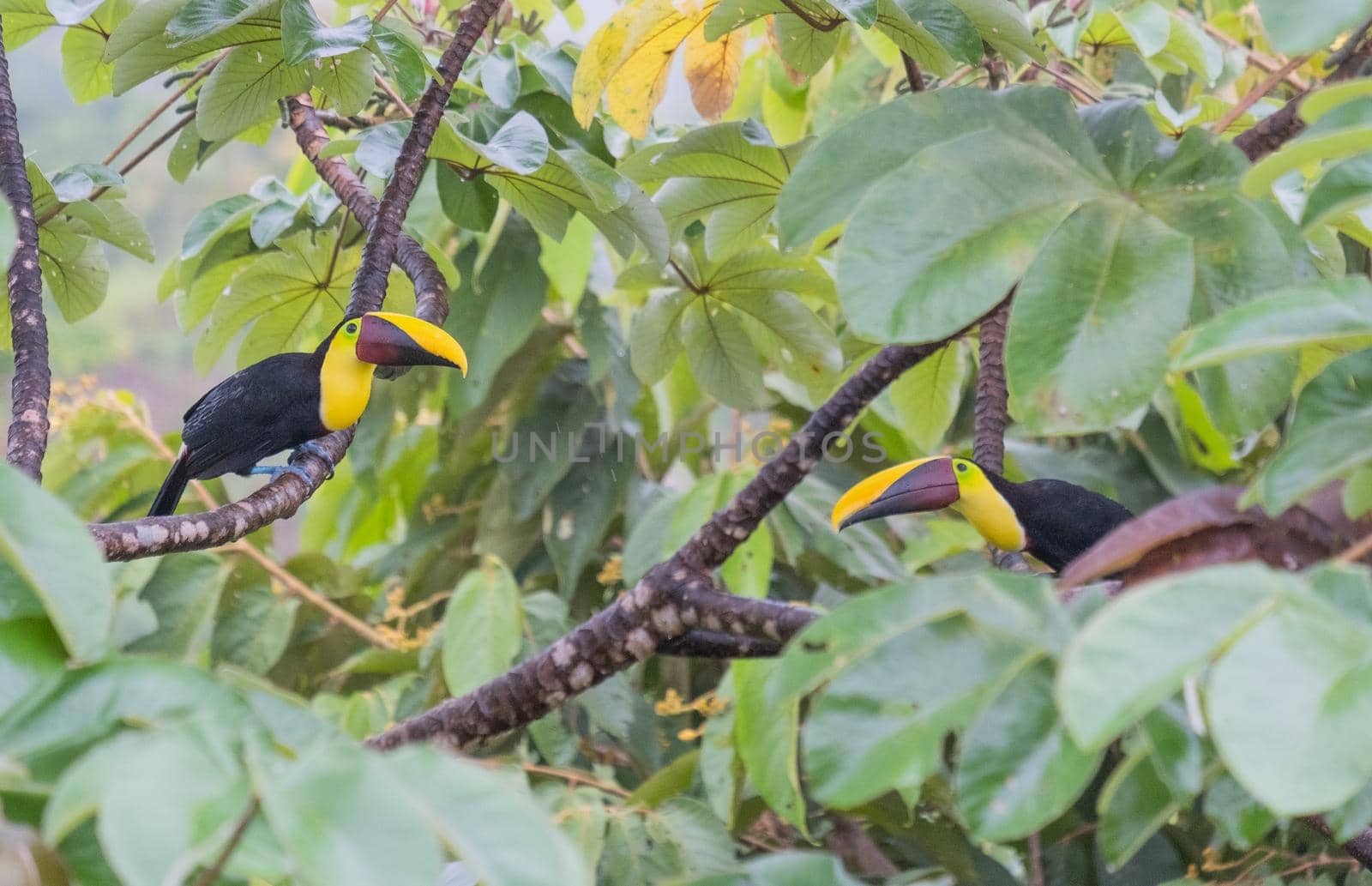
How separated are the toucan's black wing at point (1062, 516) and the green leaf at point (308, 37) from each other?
4.86 ft

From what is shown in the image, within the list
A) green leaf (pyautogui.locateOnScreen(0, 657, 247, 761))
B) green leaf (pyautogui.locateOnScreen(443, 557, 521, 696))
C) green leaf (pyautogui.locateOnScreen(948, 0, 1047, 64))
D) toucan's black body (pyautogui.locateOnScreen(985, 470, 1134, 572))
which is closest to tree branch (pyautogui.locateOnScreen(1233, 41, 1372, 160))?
green leaf (pyautogui.locateOnScreen(948, 0, 1047, 64))

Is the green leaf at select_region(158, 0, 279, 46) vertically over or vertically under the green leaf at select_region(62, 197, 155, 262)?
over

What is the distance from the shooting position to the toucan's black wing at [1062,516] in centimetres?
223

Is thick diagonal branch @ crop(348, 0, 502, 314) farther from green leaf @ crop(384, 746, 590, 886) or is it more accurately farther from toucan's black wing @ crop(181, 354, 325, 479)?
green leaf @ crop(384, 746, 590, 886)

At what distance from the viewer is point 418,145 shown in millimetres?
1528

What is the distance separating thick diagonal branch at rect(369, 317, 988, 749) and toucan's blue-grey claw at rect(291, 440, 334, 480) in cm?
42

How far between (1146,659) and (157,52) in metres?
1.36

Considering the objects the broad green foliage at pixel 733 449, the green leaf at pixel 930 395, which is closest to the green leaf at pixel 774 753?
the broad green foliage at pixel 733 449

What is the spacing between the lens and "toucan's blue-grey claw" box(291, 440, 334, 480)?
179cm

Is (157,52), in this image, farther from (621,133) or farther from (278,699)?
(278,699)

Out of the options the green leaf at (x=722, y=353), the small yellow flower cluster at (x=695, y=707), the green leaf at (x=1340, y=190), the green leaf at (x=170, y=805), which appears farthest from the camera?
the small yellow flower cluster at (x=695, y=707)

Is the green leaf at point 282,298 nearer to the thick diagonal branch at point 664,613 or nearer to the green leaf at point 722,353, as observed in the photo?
the green leaf at point 722,353

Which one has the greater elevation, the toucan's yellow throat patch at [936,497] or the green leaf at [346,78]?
the green leaf at [346,78]

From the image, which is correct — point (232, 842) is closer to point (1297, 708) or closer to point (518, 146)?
point (1297, 708)
